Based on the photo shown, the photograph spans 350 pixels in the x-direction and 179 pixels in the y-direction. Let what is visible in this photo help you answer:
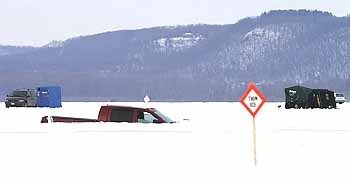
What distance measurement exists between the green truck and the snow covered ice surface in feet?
99.9

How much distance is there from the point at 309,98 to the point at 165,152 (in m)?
40.3

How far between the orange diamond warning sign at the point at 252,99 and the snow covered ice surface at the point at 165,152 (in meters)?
1.09

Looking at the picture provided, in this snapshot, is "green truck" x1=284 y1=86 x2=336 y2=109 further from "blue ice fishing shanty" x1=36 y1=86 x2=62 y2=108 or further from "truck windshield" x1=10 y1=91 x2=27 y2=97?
"truck windshield" x1=10 y1=91 x2=27 y2=97

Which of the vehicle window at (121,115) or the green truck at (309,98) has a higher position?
the vehicle window at (121,115)

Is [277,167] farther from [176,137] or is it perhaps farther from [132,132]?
[132,132]

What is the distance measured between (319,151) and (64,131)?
953 centimetres

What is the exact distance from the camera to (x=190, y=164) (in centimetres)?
1382

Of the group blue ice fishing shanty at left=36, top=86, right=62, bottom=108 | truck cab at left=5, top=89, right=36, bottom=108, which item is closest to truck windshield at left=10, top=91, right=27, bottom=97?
truck cab at left=5, top=89, right=36, bottom=108

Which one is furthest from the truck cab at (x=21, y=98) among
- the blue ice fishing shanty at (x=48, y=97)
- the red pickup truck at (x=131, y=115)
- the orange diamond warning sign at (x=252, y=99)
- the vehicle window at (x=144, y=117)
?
the orange diamond warning sign at (x=252, y=99)

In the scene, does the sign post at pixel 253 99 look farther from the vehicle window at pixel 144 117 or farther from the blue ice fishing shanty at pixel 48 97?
the blue ice fishing shanty at pixel 48 97

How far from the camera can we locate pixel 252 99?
1459cm

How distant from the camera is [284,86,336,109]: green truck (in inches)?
2154

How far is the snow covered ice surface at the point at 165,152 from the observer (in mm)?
12531

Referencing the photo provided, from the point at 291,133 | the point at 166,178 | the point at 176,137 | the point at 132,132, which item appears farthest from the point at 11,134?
the point at 166,178
